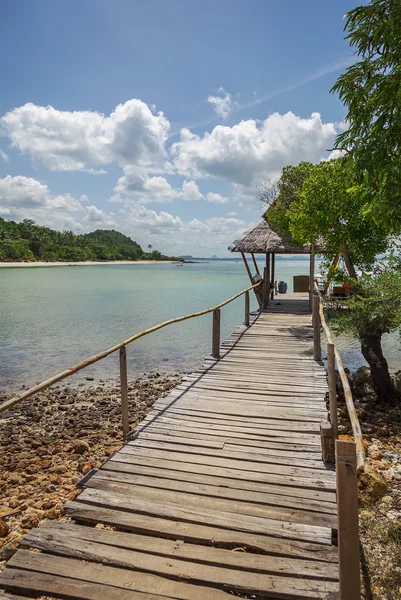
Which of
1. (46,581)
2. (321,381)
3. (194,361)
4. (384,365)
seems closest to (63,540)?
(46,581)

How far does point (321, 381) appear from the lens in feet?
22.5

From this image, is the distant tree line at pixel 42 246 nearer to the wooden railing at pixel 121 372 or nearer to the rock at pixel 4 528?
the wooden railing at pixel 121 372

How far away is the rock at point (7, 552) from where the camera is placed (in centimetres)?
352

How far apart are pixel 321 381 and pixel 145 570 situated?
16.0 feet

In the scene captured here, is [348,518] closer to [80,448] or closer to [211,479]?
[211,479]

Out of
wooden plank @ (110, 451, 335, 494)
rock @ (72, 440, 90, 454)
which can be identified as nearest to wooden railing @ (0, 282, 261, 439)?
wooden plank @ (110, 451, 335, 494)

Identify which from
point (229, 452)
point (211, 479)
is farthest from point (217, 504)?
point (229, 452)

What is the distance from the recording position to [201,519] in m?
3.23

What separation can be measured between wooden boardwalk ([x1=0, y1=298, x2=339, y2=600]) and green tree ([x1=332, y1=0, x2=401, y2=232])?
3173 mm

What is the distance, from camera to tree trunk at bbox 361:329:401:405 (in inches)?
377

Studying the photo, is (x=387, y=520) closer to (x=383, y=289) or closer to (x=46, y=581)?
(x=46, y=581)

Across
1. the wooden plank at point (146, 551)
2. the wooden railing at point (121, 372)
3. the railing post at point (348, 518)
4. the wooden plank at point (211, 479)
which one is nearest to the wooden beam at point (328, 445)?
the wooden plank at point (211, 479)

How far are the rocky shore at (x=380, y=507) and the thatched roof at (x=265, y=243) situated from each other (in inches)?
333

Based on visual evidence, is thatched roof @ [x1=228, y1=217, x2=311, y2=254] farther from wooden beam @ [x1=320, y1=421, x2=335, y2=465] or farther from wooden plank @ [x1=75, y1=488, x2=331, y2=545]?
wooden plank @ [x1=75, y1=488, x2=331, y2=545]
